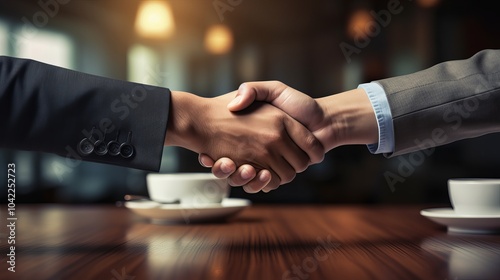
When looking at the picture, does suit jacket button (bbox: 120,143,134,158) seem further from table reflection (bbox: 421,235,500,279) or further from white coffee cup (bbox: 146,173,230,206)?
table reflection (bbox: 421,235,500,279)

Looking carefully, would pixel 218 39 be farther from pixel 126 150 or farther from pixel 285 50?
pixel 126 150

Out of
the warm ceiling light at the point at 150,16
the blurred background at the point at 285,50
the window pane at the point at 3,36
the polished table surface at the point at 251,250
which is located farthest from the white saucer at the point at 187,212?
the window pane at the point at 3,36

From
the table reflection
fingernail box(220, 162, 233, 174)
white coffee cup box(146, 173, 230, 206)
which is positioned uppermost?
fingernail box(220, 162, 233, 174)

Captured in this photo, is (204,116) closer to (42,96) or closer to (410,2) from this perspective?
(42,96)

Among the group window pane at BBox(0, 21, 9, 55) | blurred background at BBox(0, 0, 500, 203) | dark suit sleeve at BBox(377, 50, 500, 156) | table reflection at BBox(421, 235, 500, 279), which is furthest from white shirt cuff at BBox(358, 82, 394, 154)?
window pane at BBox(0, 21, 9, 55)

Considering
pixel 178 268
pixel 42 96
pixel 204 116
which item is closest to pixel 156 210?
pixel 204 116

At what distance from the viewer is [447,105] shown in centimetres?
104

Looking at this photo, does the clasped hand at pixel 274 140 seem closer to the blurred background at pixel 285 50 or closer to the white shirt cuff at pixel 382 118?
the white shirt cuff at pixel 382 118

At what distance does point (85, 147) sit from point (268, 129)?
0.35m

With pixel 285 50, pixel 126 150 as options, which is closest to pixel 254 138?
pixel 126 150

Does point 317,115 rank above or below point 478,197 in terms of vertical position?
above

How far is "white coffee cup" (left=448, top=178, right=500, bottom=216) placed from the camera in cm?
93

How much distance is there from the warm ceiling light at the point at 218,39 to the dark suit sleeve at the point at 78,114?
988mm

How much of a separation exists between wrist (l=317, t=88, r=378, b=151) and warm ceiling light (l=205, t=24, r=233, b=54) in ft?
2.93
